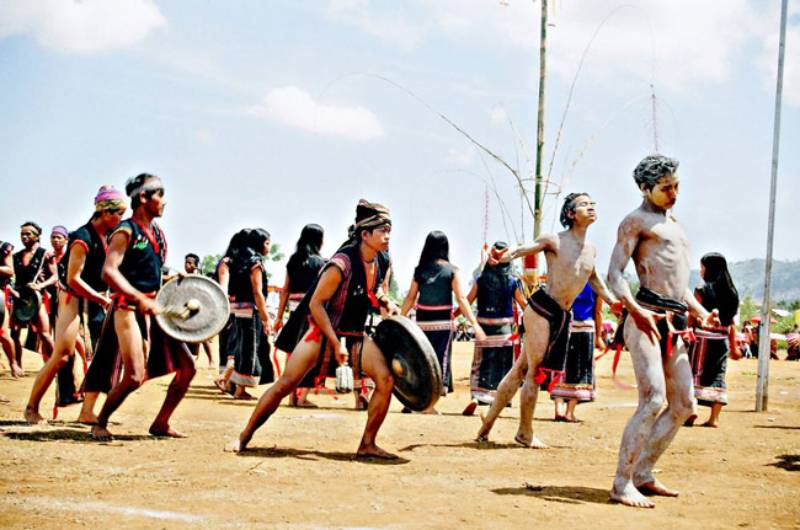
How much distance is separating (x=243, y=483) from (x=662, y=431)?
8.76 feet

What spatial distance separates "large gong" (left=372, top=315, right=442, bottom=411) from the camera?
759 centimetres

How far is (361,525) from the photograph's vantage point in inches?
219

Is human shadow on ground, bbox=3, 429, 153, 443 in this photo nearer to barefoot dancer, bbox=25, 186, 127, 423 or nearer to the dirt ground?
the dirt ground

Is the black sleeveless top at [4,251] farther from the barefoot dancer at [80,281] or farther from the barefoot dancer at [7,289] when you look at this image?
the barefoot dancer at [80,281]

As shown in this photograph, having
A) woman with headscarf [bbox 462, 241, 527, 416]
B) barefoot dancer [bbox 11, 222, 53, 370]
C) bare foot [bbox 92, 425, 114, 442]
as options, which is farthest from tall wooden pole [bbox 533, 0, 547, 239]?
bare foot [bbox 92, 425, 114, 442]

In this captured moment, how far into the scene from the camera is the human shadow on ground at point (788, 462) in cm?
830

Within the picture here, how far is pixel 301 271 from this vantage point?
40.8ft

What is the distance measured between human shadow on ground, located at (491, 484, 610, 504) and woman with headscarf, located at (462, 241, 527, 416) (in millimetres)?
5127

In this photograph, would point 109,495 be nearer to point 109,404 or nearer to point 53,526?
point 53,526

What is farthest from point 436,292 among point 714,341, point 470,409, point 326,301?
point 326,301

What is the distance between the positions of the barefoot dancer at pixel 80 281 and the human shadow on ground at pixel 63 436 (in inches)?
21.7

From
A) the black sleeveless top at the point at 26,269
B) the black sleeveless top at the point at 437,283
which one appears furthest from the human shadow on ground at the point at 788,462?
the black sleeveless top at the point at 26,269

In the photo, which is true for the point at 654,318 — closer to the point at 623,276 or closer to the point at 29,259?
the point at 623,276

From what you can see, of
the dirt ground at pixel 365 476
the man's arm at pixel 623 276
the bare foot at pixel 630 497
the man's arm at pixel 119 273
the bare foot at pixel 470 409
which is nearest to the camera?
the dirt ground at pixel 365 476
